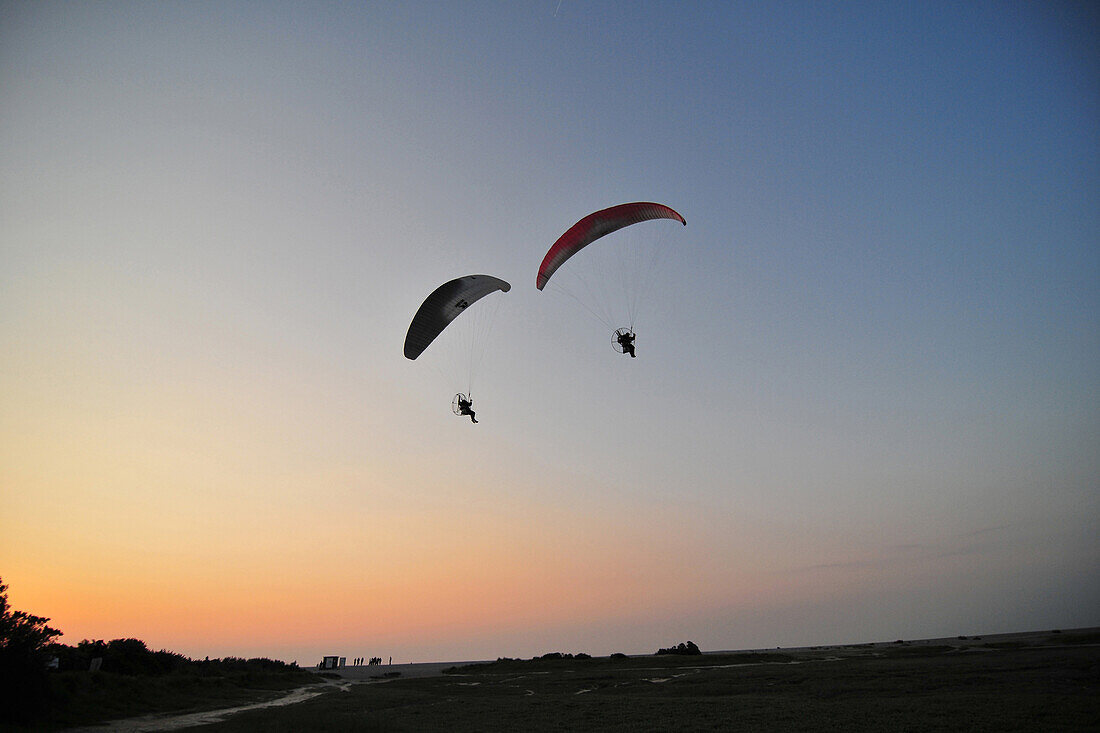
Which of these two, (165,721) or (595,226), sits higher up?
(595,226)

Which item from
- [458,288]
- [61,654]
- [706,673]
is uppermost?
[458,288]

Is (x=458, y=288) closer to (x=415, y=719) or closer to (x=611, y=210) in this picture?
(x=611, y=210)

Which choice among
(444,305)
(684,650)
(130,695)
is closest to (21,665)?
(130,695)

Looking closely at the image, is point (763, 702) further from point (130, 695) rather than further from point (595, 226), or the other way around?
point (130, 695)

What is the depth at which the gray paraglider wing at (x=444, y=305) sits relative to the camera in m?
28.4

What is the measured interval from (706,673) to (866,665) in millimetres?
9594

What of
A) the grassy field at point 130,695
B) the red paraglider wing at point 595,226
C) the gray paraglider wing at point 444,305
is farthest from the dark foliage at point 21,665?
the red paraglider wing at point 595,226

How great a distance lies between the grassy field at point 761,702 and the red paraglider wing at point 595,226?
58.9ft

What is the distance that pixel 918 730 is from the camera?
1750 cm

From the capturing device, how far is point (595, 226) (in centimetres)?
2594

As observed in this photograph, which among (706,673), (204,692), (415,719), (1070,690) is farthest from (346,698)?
(1070,690)

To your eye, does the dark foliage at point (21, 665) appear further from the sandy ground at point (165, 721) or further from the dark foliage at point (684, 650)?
the dark foliage at point (684, 650)

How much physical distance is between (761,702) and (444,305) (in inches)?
859

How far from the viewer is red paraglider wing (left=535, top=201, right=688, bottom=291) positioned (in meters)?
25.4
